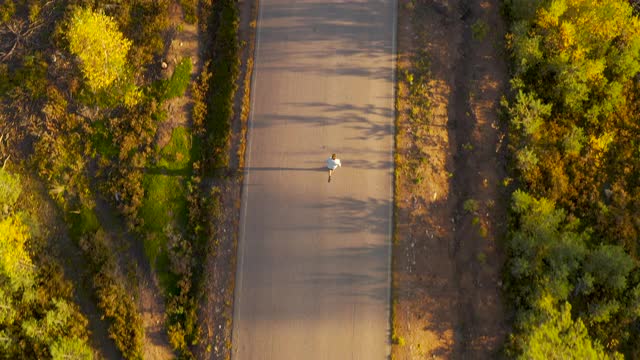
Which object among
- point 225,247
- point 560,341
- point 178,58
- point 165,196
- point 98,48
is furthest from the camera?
point 178,58

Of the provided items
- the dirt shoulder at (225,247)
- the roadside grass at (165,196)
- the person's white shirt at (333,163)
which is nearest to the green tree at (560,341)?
the person's white shirt at (333,163)

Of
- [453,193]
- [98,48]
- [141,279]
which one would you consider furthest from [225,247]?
[98,48]

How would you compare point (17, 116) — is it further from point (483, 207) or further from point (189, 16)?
point (483, 207)

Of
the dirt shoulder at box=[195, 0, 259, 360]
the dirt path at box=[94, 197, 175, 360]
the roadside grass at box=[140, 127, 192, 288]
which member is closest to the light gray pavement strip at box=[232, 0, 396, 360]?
the dirt shoulder at box=[195, 0, 259, 360]

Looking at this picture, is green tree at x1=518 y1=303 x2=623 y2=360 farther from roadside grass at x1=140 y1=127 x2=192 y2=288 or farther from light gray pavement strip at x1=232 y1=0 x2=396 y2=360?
roadside grass at x1=140 y1=127 x2=192 y2=288

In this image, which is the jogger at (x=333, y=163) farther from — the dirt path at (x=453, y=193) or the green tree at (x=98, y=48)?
the green tree at (x=98, y=48)

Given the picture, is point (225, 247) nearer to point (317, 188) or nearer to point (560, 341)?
point (317, 188)

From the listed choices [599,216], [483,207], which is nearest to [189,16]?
[483,207]
